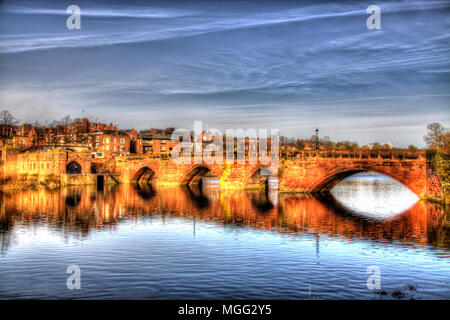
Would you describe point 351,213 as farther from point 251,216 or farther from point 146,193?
point 146,193

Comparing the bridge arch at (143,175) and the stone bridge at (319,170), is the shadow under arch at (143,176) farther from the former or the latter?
the stone bridge at (319,170)

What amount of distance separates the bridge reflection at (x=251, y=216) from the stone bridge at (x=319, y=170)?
130 inches

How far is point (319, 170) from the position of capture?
51312 mm

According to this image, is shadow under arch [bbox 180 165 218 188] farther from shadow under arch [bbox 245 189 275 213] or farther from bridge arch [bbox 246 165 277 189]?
shadow under arch [bbox 245 189 275 213]

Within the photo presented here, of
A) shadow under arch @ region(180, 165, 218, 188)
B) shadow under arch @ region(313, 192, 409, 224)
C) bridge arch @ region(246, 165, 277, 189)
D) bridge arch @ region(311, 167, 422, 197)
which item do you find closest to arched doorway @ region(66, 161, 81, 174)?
shadow under arch @ region(180, 165, 218, 188)

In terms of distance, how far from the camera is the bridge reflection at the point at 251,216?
26.4 metres

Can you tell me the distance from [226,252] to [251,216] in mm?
13878

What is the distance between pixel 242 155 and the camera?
58688mm

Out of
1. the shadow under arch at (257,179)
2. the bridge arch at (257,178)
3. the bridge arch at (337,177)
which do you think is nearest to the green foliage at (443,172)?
the bridge arch at (337,177)

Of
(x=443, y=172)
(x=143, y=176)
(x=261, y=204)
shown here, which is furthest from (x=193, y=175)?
(x=443, y=172)

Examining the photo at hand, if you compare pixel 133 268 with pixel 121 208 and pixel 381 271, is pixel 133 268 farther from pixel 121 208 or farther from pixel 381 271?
pixel 121 208

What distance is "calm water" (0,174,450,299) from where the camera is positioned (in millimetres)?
14711

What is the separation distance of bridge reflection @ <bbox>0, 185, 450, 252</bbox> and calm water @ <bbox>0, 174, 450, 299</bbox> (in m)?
0.10
